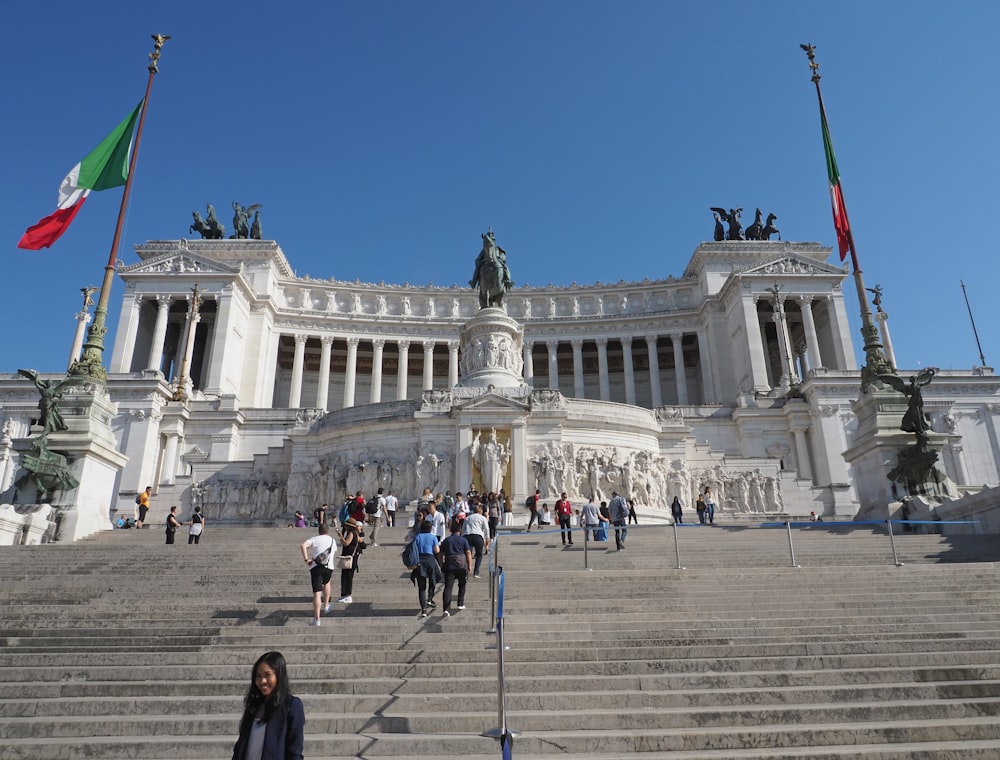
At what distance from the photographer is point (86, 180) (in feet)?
72.1

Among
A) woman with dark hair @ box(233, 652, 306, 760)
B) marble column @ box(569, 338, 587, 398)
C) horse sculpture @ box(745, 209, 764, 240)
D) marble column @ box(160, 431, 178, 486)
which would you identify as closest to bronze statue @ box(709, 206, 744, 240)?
horse sculpture @ box(745, 209, 764, 240)

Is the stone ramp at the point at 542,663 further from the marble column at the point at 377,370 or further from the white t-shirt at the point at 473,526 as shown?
the marble column at the point at 377,370

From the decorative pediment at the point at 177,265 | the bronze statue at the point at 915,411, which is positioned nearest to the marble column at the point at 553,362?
the decorative pediment at the point at 177,265

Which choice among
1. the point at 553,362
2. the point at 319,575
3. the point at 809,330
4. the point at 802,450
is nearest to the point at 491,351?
the point at 319,575

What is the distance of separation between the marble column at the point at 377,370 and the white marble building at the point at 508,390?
0.40m

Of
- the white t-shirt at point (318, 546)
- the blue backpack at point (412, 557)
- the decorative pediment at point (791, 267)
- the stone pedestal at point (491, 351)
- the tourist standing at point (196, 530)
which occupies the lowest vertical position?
the blue backpack at point (412, 557)

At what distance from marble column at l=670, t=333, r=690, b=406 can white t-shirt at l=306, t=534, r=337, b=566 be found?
58669 millimetres

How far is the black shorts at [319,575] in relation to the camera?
1033cm

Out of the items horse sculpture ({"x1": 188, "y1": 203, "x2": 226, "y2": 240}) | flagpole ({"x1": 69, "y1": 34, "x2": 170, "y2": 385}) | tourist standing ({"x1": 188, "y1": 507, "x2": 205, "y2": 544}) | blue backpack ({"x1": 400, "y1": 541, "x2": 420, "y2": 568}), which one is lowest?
blue backpack ({"x1": 400, "y1": 541, "x2": 420, "y2": 568})

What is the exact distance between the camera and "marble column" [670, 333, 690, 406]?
2630 inches

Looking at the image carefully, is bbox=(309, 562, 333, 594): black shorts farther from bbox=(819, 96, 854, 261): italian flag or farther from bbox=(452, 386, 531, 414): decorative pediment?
bbox=(819, 96, 854, 261): italian flag

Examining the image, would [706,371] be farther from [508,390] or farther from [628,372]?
[508,390]

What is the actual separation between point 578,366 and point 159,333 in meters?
38.8

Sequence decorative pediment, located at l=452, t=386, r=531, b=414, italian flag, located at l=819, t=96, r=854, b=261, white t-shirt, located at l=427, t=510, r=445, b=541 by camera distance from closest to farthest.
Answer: white t-shirt, located at l=427, t=510, r=445, b=541 < italian flag, located at l=819, t=96, r=854, b=261 < decorative pediment, located at l=452, t=386, r=531, b=414
